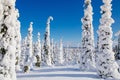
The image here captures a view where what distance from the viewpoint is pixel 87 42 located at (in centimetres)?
5400

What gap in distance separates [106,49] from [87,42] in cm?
1340

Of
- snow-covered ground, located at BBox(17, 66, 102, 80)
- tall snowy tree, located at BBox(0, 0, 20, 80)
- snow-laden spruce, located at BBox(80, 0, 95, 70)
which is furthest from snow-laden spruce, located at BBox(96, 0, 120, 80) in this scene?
tall snowy tree, located at BBox(0, 0, 20, 80)

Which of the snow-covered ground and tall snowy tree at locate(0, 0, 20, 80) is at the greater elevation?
tall snowy tree at locate(0, 0, 20, 80)

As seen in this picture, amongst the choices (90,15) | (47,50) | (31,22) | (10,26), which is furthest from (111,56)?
(47,50)

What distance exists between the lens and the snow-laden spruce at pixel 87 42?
53375mm

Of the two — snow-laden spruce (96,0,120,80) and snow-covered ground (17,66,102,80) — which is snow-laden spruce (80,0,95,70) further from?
snow-laden spruce (96,0,120,80)

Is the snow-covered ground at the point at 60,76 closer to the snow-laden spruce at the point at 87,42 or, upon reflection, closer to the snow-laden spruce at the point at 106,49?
the snow-laden spruce at the point at 106,49

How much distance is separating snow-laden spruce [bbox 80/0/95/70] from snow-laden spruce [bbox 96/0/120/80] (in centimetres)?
1181

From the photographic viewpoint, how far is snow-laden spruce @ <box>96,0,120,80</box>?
39750 mm

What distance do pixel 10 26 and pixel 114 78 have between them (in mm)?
23731

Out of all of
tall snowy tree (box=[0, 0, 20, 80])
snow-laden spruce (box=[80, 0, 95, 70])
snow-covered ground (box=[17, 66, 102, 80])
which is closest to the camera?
tall snowy tree (box=[0, 0, 20, 80])

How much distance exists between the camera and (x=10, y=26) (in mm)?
18422

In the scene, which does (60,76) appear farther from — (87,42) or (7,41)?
(7,41)

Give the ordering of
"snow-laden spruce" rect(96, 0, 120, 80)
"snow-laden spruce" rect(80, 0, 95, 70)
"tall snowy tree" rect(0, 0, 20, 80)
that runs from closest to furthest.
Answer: "tall snowy tree" rect(0, 0, 20, 80), "snow-laden spruce" rect(96, 0, 120, 80), "snow-laden spruce" rect(80, 0, 95, 70)
